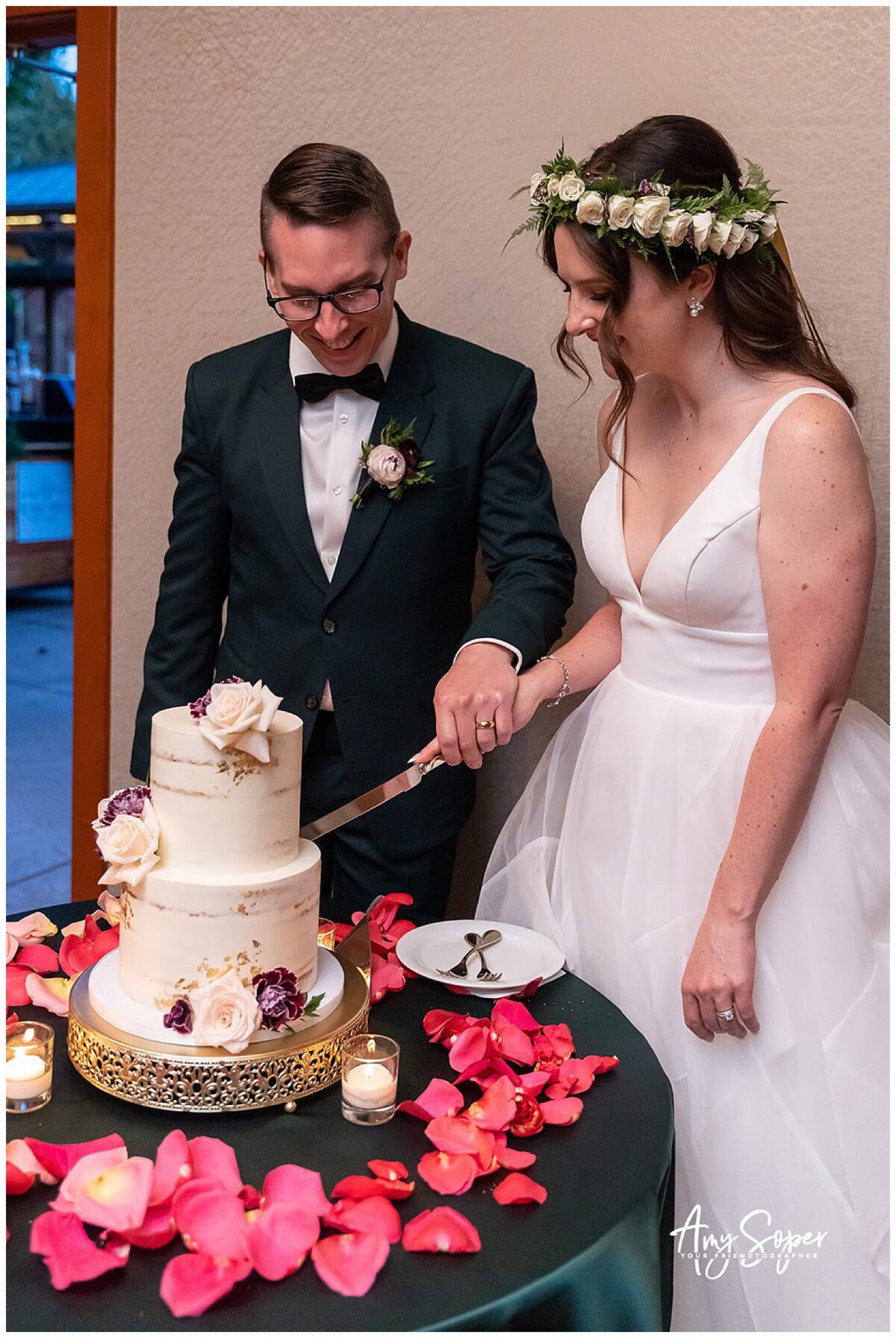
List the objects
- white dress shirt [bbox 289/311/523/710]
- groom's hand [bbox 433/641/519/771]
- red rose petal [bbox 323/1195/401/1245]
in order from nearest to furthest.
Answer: red rose petal [bbox 323/1195/401/1245]
groom's hand [bbox 433/641/519/771]
white dress shirt [bbox 289/311/523/710]

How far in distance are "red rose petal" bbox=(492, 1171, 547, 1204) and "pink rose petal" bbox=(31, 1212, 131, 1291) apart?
383 millimetres

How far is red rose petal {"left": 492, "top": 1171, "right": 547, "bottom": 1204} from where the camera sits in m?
1.29

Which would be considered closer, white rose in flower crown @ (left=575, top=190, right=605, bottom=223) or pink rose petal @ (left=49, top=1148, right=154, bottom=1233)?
pink rose petal @ (left=49, top=1148, right=154, bottom=1233)

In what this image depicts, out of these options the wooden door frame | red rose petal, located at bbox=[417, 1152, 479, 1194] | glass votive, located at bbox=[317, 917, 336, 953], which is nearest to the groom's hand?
glass votive, located at bbox=[317, 917, 336, 953]

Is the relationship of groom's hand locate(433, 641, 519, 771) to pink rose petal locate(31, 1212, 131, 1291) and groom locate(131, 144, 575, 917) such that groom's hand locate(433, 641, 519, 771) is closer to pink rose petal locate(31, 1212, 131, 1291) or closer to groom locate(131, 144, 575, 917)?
groom locate(131, 144, 575, 917)

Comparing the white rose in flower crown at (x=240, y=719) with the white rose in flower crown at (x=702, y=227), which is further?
the white rose in flower crown at (x=702, y=227)

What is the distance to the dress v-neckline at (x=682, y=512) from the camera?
1.85 metres

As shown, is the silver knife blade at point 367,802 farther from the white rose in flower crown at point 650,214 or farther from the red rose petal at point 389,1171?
the white rose in flower crown at point 650,214

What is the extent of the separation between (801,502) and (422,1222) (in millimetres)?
1101

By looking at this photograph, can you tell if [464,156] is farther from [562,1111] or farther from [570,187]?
[562,1111]

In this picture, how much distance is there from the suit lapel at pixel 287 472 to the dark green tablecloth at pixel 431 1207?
1096 millimetres

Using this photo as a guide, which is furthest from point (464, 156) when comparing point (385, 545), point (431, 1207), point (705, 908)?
point (431, 1207)

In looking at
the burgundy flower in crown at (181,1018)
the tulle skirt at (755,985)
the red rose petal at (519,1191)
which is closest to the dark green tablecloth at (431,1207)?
the red rose petal at (519,1191)
